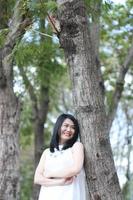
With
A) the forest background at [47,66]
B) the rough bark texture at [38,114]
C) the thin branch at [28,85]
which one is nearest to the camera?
the forest background at [47,66]

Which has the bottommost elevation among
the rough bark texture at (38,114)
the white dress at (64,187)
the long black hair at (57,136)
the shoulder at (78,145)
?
the white dress at (64,187)

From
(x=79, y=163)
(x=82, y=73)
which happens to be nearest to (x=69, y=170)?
(x=79, y=163)

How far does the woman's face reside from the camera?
5.02 metres

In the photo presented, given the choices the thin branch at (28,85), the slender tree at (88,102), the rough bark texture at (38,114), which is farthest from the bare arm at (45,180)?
the rough bark texture at (38,114)

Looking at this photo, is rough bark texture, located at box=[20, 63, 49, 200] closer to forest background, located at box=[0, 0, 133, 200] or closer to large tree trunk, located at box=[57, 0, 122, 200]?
forest background, located at box=[0, 0, 133, 200]

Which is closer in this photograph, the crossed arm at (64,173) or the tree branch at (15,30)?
the crossed arm at (64,173)

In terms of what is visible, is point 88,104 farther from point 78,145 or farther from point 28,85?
point 28,85

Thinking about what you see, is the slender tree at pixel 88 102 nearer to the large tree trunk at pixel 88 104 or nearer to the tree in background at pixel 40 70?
the large tree trunk at pixel 88 104

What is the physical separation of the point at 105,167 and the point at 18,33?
3.28 metres

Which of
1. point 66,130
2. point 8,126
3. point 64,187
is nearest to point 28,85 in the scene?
point 8,126

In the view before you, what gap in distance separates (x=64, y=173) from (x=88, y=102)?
0.71 metres

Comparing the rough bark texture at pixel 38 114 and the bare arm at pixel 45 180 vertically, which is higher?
the rough bark texture at pixel 38 114

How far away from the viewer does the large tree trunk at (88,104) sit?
470 cm

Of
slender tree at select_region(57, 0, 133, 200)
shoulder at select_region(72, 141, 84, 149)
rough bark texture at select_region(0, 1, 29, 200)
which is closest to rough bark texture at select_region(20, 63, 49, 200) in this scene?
rough bark texture at select_region(0, 1, 29, 200)
